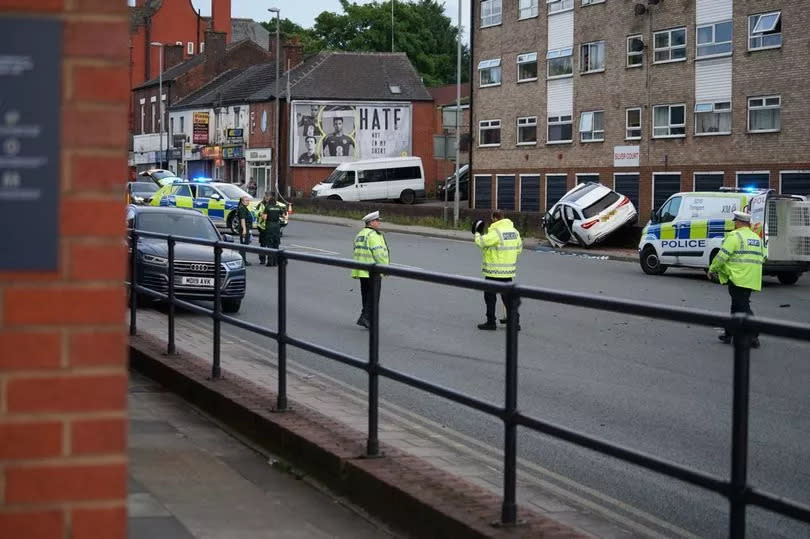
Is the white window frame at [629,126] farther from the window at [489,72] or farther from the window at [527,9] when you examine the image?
the window at [489,72]

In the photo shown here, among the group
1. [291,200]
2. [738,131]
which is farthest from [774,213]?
[291,200]

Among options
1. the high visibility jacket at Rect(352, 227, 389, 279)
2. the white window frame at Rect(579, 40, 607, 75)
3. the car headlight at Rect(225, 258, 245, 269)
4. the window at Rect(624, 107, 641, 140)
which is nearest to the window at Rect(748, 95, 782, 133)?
the window at Rect(624, 107, 641, 140)

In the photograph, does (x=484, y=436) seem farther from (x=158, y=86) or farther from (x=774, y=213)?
(x=158, y=86)

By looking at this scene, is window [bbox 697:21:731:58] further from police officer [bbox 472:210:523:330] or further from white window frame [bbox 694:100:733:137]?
police officer [bbox 472:210:523:330]

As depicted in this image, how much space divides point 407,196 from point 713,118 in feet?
74.4

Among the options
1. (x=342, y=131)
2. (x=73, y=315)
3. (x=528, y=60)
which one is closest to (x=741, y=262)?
(x=73, y=315)

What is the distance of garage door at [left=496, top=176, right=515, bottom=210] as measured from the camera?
60.7 m

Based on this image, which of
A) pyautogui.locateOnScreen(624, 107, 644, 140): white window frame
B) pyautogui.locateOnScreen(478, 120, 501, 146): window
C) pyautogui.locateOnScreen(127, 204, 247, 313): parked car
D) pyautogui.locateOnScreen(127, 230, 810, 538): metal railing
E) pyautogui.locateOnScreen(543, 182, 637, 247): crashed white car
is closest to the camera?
pyautogui.locateOnScreen(127, 230, 810, 538): metal railing

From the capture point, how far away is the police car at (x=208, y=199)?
43.2m

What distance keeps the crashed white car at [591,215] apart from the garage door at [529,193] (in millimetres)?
18237

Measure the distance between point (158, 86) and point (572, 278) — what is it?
72522mm

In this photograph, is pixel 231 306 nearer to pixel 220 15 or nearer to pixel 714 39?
pixel 714 39

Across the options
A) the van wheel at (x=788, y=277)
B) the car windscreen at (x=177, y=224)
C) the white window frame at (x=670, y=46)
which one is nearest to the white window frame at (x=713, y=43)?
the white window frame at (x=670, y=46)

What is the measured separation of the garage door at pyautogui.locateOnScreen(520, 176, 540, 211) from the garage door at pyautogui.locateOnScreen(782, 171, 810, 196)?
14.6 meters
